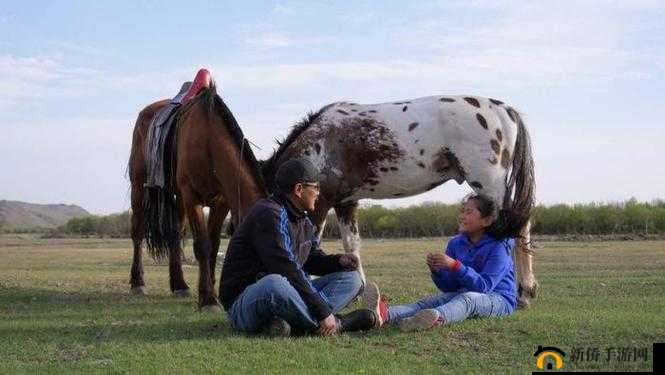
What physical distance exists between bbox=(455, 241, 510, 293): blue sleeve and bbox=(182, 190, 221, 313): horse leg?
2674 millimetres

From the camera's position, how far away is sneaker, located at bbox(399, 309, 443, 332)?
20.2 feet

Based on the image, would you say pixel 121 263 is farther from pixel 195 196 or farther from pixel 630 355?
pixel 630 355

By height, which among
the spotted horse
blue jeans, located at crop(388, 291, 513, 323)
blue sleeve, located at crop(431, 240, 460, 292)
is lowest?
blue jeans, located at crop(388, 291, 513, 323)

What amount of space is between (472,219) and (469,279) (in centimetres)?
63

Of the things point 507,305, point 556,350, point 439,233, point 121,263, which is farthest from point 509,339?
point 439,233

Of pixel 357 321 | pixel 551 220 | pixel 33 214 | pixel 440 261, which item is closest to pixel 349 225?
pixel 440 261

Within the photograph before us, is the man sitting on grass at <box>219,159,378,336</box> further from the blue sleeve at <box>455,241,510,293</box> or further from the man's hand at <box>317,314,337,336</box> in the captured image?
→ the blue sleeve at <box>455,241,510,293</box>

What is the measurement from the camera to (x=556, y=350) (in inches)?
208

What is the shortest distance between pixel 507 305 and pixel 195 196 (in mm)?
3836

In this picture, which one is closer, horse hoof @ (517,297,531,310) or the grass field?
the grass field

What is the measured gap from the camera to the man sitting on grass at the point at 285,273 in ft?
19.5

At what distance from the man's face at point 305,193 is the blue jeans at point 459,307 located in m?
1.22

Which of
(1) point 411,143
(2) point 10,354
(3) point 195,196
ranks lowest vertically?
(2) point 10,354

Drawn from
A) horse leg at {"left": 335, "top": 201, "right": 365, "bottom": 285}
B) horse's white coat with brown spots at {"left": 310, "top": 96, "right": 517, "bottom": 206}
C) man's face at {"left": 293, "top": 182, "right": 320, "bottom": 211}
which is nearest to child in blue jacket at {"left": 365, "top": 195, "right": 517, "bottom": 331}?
man's face at {"left": 293, "top": 182, "right": 320, "bottom": 211}
